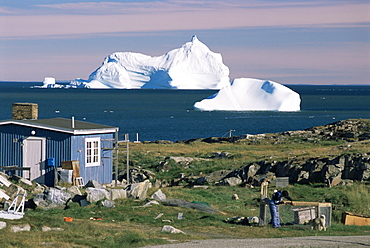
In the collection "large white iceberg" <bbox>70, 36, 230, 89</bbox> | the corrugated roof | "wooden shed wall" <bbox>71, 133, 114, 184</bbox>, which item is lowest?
"wooden shed wall" <bbox>71, 133, 114, 184</bbox>

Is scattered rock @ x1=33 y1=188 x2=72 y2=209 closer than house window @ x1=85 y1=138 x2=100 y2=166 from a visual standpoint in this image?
Yes

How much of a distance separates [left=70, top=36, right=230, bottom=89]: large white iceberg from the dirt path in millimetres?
170137

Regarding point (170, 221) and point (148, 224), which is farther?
point (170, 221)

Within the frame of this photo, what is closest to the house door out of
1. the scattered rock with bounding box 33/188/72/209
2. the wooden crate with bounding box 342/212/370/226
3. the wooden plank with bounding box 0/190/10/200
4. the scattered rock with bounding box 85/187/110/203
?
the wooden plank with bounding box 0/190/10/200

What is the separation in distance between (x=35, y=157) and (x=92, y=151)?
2117mm

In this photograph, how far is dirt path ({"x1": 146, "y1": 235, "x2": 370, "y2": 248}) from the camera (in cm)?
1230

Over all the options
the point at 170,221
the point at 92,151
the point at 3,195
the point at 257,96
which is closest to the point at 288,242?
the point at 170,221

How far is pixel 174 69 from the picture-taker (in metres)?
186

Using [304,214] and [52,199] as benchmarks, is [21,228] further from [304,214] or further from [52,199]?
[304,214]

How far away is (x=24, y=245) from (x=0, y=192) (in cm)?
758

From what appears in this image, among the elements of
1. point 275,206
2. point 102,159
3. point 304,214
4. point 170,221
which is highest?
point 102,159

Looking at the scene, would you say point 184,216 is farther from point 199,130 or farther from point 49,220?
point 199,130

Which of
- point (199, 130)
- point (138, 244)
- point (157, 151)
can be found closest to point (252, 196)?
point (138, 244)

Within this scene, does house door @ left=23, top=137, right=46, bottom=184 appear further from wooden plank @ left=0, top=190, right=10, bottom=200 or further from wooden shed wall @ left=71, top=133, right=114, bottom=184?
wooden plank @ left=0, top=190, right=10, bottom=200
